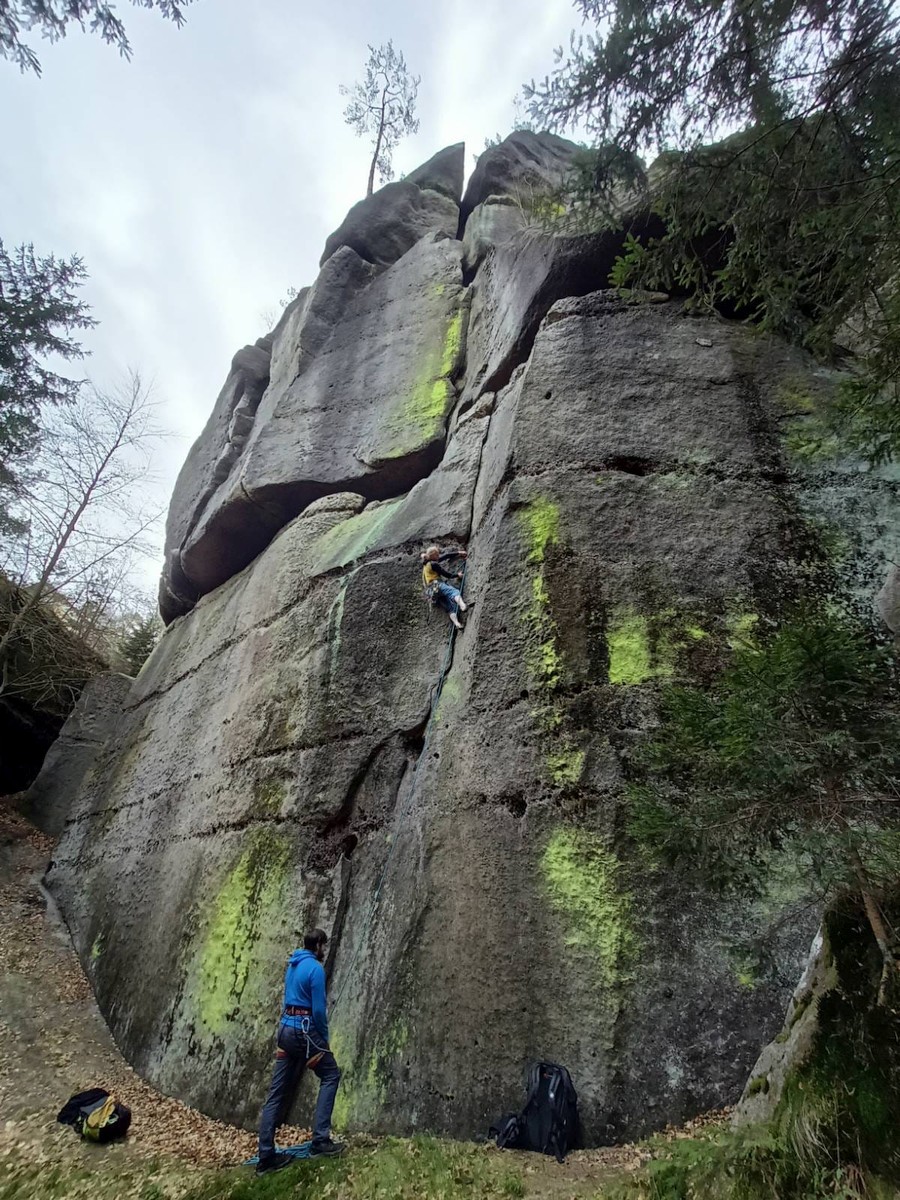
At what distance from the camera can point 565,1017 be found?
16.5 ft

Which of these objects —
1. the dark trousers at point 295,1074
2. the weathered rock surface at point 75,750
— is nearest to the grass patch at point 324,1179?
the dark trousers at point 295,1074

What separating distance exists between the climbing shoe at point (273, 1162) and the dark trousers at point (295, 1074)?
109 millimetres

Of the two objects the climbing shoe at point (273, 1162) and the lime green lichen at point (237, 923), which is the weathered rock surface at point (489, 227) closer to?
the lime green lichen at point (237, 923)

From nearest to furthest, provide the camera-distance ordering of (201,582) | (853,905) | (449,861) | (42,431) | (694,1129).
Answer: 1. (853,905)
2. (694,1129)
3. (449,861)
4. (201,582)
5. (42,431)

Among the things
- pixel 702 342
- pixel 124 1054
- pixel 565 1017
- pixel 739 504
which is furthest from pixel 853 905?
pixel 124 1054

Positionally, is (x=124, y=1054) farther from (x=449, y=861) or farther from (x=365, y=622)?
(x=365, y=622)

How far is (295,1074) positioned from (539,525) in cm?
569

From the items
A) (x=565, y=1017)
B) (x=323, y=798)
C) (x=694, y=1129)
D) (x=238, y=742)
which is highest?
(x=238, y=742)

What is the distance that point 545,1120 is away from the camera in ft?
14.9

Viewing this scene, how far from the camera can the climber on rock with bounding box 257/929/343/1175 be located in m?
4.91

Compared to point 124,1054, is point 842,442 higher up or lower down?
higher up

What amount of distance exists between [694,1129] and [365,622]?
626cm

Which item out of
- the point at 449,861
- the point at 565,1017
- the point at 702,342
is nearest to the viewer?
the point at 565,1017

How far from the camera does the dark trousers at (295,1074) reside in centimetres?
497
